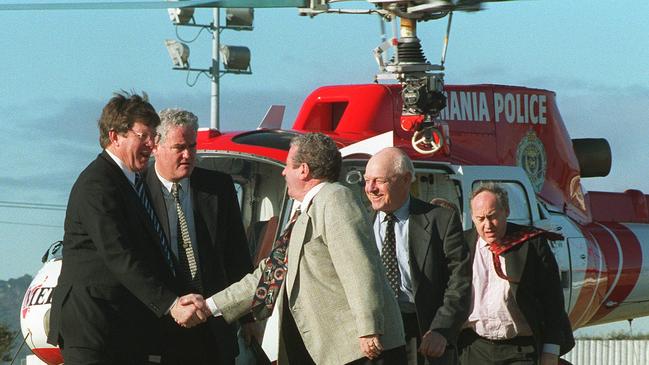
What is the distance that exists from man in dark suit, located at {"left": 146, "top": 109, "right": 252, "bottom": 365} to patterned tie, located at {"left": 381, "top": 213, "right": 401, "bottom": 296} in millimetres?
750

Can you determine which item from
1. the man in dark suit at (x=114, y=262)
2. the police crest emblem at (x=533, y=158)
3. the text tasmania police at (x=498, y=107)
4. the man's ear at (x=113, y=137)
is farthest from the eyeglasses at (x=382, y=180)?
the police crest emblem at (x=533, y=158)

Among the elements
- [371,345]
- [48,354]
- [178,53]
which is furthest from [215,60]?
[371,345]

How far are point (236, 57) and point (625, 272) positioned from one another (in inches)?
504

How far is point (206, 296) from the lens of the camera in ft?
21.6

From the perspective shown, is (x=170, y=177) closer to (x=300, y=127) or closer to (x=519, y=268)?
(x=519, y=268)

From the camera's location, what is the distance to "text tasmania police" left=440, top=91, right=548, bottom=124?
36.1 feet

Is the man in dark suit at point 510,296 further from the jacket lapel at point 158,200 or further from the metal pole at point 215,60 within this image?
the metal pole at point 215,60

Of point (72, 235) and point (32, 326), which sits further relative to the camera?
point (32, 326)

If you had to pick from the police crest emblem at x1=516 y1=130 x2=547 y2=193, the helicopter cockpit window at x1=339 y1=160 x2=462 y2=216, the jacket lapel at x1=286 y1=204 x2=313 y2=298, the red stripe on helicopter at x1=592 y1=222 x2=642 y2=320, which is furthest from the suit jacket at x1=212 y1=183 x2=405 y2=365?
the red stripe on helicopter at x1=592 y1=222 x2=642 y2=320

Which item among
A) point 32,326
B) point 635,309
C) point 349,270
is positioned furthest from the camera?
point 635,309

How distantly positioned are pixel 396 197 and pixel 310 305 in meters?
1.32

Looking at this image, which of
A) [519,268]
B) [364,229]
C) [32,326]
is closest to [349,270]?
[364,229]

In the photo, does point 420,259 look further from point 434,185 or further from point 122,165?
point 434,185

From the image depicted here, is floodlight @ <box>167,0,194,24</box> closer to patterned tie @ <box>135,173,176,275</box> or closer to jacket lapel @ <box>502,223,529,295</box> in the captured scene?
jacket lapel @ <box>502,223,529,295</box>
